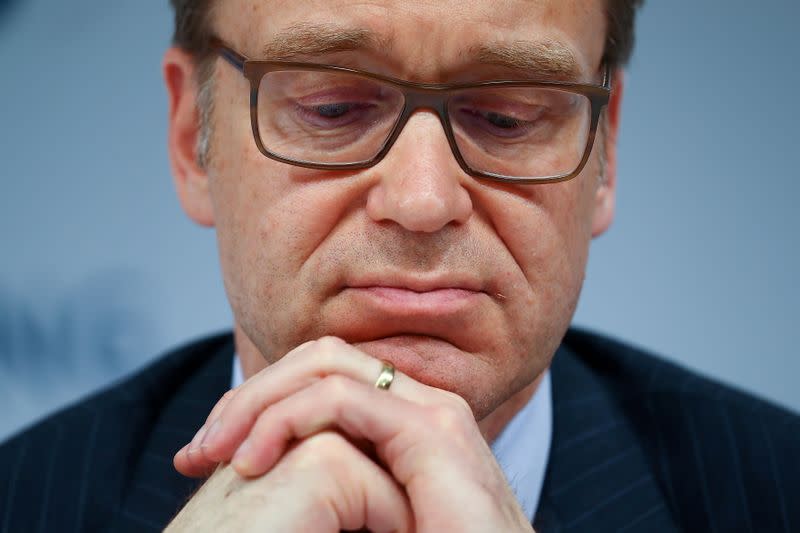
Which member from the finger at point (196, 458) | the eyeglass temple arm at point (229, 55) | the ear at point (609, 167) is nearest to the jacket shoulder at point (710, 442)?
the ear at point (609, 167)

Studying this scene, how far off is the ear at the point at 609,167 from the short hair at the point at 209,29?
0.06 metres

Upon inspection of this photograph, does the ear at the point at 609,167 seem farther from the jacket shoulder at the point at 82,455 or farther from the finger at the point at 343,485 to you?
the jacket shoulder at the point at 82,455

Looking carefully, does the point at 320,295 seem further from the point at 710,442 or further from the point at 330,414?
the point at 710,442

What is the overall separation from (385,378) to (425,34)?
530 mm

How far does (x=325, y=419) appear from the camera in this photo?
1.42 meters

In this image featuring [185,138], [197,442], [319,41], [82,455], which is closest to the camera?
[197,442]

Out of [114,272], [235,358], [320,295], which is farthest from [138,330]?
[320,295]

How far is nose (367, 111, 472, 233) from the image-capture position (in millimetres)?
1518

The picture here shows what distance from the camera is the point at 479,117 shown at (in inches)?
65.4

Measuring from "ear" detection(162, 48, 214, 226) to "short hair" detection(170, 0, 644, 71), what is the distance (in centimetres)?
4

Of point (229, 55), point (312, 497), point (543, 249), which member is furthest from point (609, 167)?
point (312, 497)

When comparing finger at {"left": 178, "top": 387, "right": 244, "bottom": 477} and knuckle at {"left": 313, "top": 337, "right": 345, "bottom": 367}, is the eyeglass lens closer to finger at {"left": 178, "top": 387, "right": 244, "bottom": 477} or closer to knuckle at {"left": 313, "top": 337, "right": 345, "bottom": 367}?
knuckle at {"left": 313, "top": 337, "right": 345, "bottom": 367}

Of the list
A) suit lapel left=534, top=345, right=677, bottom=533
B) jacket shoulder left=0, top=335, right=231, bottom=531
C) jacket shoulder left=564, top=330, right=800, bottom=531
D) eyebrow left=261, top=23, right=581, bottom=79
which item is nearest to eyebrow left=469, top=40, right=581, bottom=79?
eyebrow left=261, top=23, right=581, bottom=79

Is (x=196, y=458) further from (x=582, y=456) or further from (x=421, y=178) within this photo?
(x=582, y=456)
